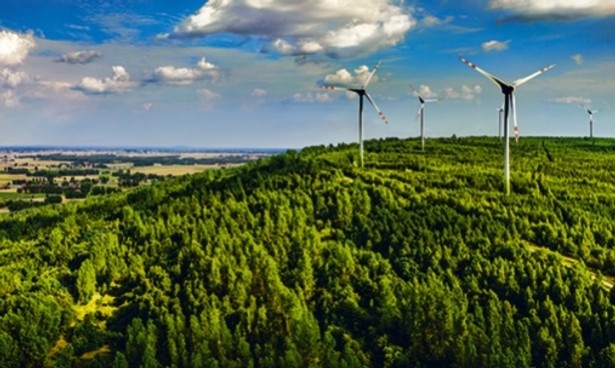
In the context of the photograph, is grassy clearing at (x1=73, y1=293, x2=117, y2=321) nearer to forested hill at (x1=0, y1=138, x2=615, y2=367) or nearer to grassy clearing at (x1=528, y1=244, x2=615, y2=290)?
forested hill at (x1=0, y1=138, x2=615, y2=367)

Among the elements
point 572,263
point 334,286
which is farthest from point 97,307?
point 572,263

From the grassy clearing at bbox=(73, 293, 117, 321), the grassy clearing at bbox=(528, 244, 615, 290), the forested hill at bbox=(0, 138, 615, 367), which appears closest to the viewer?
the forested hill at bbox=(0, 138, 615, 367)

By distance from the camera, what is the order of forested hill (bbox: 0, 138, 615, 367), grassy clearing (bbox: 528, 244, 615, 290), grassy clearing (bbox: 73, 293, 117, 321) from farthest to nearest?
grassy clearing (bbox: 73, 293, 117, 321)
grassy clearing (bbox: 528, 244, 615, 290)
forested hill (bbox: 0, 138, 615, 367)

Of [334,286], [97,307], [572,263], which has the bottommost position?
[97,307]

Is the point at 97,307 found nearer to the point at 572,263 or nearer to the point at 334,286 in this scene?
the point at 334,286

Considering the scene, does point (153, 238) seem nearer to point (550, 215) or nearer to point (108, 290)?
point (108, 290)

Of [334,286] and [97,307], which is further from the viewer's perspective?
[97,307]

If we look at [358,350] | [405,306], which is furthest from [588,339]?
[358,350]

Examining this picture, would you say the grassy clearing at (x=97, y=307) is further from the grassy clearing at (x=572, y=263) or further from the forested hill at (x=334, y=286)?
the grassy clearing at (x=572, y=263)

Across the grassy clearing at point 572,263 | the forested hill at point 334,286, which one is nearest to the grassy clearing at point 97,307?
the forested hill at point 334,286

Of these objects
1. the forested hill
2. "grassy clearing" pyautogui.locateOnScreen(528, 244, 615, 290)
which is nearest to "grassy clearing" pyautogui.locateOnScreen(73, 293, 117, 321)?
the forested hill
